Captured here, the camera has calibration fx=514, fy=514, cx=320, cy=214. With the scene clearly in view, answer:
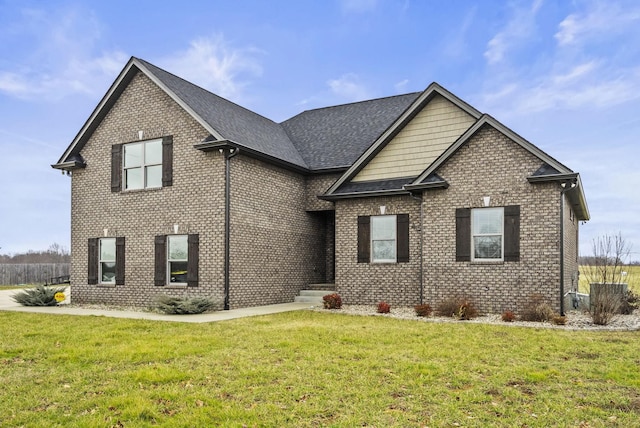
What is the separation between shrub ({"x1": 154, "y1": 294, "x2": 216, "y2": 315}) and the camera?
47.7 ft

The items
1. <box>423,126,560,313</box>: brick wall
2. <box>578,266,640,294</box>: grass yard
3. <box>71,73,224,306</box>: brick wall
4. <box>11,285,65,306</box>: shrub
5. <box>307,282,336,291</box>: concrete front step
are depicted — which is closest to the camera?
<box>423,126,560,313</box>: brick wall

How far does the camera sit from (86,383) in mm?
6660

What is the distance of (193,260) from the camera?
644 inches

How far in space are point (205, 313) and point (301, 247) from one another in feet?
17.9

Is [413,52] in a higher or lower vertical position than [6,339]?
higher

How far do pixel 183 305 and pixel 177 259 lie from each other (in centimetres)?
273

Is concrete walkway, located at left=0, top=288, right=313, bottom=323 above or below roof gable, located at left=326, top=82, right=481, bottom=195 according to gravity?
below

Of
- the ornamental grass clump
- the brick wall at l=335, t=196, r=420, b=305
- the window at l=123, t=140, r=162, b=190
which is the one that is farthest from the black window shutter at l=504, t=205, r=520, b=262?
the window at l=123, t=140, r=162, b=190

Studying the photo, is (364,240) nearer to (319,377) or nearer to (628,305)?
(628,305)

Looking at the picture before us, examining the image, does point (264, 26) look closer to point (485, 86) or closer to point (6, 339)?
point (485, 86)

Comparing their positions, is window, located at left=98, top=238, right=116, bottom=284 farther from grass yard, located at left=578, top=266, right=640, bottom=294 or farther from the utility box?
grass yard, located at left=578, top=266, right=640, bottom=294

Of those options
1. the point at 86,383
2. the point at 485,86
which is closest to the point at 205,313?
the point at 86,383

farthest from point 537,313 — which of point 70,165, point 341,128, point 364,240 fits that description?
point 70,165

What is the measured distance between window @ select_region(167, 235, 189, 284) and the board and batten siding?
6540mm
